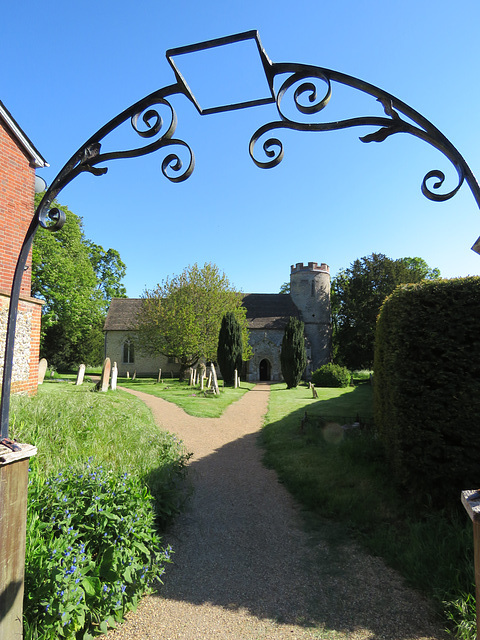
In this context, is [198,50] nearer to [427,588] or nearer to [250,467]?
[427,588]

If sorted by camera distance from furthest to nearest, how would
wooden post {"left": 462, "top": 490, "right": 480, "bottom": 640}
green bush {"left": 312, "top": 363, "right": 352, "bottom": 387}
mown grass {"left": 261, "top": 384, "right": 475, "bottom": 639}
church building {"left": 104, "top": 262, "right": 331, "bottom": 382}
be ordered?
church building {"left": 104, "top": 262, "right": 331, "bottom": 382} → green bush {"left": 312, "top": 363, "right": 352, "bottom": 387} → mown grass {"left": 261, "top": 384, "right": 475, "bottom": 639} → wooden post {"left": 462, "top": 490, "right": 480, "bottom": 640}

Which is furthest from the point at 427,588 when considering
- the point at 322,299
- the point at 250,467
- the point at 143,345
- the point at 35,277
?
the point at 322,299

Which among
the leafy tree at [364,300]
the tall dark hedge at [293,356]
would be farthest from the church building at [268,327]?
the tall dark hedge at [293,356]

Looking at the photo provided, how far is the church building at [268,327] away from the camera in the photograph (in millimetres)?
34188

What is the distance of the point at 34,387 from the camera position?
1031cm

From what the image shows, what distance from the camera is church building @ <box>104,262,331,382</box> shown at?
34188mm

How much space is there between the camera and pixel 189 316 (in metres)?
27.2

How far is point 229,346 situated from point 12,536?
22970 mm

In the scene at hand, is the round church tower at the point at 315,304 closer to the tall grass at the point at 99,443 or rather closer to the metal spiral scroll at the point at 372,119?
the tall grass at the point at 99,443

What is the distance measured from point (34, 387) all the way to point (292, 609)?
29.4 ft

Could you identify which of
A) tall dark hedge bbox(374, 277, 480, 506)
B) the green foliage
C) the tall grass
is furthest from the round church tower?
the green foliage

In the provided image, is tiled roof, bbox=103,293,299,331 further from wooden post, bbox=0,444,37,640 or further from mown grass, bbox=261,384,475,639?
wooden post, bbox=0,444,37,640

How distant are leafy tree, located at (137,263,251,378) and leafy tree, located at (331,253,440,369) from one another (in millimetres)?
11180

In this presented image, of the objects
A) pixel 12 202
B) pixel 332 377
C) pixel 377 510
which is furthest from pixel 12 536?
pixel 332 377
